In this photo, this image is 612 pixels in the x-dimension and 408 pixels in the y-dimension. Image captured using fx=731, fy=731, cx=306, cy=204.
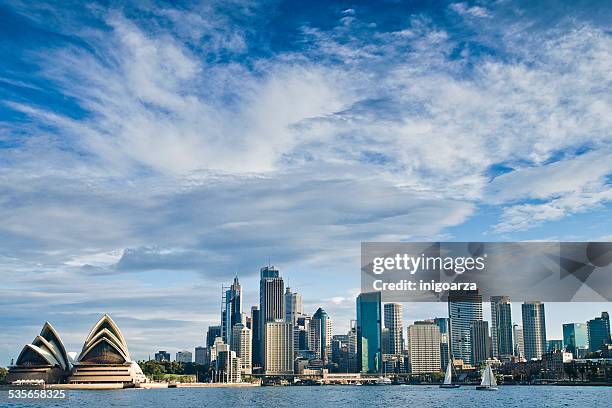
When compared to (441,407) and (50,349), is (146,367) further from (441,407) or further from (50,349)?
(441,407)

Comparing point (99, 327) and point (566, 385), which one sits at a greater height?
point (99, 327)

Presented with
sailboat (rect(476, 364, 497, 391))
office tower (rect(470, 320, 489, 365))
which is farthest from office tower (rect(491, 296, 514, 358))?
sailboat (rect(476, 364, 497, 391))

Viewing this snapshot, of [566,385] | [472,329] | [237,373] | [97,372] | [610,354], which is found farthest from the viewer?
[472,329]

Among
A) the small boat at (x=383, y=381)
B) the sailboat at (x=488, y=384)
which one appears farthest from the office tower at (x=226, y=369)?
the sailboat at (x=488, y=384)

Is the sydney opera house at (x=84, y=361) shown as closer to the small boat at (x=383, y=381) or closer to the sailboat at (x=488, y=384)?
the sailboat at (x=488, y=384)

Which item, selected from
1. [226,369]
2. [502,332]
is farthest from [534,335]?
[226,369]

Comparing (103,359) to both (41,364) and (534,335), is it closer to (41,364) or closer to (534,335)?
(41,364)

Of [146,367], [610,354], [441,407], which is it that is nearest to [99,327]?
[146,367]

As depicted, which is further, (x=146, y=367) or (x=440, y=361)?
(x=440, y=361)

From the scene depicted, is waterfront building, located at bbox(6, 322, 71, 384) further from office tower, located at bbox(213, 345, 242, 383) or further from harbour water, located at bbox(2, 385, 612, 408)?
office tower, located at bbox(213, 345, 242, 383)
